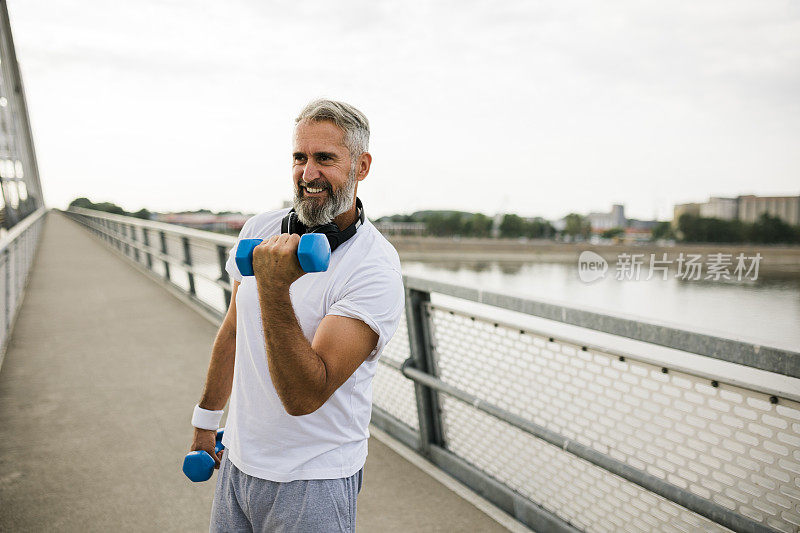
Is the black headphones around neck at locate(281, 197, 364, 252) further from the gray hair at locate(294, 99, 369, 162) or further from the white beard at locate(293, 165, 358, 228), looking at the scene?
the gray hair at locate(294, 99, 369, 162)

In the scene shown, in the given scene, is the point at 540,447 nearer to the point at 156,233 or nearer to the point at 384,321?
the point at 384,321

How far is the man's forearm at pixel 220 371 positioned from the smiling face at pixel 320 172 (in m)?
0.54

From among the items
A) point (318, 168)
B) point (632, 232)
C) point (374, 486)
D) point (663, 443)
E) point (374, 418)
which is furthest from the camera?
point (632, 232)

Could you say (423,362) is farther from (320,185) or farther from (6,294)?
(6,294)

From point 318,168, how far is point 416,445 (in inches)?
88.2

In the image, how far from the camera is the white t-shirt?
129 cm

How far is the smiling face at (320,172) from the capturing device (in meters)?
1.34

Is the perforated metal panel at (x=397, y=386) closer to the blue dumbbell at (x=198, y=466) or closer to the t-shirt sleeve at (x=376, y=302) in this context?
the blue dumbbell at (x=198, y=466)

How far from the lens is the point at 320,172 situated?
1343 millimetres

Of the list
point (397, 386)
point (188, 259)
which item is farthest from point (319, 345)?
point (188, 259)

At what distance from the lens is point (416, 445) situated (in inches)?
125

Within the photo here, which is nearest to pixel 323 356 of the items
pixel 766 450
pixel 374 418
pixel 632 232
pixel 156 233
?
pixel 766 450

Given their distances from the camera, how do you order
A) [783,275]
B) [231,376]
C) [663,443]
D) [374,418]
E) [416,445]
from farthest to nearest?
[783,275]
[374,418]
[416,445]
[663,443]
[231,376]

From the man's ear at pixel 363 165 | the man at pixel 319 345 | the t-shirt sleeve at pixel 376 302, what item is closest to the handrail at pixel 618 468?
the man at pixel 319 345
